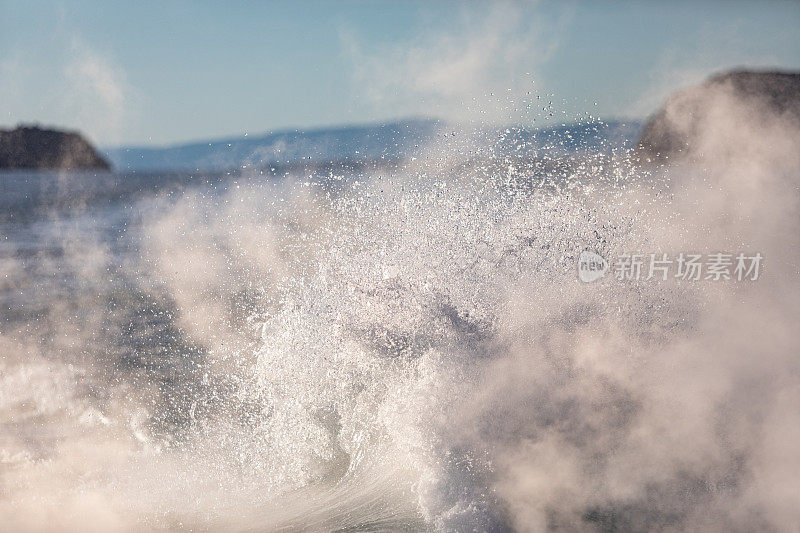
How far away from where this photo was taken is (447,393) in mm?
3551

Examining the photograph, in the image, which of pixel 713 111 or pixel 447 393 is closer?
pixel 447 393

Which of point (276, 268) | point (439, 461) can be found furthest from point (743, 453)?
point (276, 268)

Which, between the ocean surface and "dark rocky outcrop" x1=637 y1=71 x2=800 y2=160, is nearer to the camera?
the ocean surface

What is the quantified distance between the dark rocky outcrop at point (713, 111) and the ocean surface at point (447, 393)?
26.1ft

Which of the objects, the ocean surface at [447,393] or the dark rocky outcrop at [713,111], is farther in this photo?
the dark rocky outcrop at [713,111]

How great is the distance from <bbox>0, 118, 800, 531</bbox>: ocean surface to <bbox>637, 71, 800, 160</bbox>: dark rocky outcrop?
7.95m

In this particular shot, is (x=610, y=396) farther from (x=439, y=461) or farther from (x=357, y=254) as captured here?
(x=357, y=254)

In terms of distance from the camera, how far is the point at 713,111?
1658 centimetres

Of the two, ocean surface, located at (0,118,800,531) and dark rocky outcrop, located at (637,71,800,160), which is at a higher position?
dark rocky outcrop, located at (637,71,800,160)

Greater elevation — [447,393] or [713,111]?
[713,111]

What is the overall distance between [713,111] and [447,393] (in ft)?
51.8

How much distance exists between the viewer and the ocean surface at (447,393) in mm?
3082

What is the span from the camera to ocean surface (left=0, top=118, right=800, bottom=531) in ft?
10.1

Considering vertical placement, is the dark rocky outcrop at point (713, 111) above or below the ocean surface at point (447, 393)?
above
